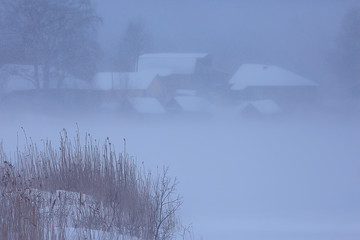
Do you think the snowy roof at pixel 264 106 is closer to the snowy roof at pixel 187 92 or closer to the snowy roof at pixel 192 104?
the snowy roof at pixel 192 104

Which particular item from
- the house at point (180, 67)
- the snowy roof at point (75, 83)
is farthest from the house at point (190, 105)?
the snowy roof at point (75, 83)

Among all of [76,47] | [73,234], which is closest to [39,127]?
[76,47]

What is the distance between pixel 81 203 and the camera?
2.63 m

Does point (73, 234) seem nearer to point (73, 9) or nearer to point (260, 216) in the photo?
point (260, 216)

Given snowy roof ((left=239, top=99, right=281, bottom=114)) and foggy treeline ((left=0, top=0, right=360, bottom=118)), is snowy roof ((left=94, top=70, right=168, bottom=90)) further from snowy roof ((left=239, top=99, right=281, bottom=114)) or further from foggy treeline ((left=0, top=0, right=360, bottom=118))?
snowy roof ((left=239, top=99, right=281, bottom=114))

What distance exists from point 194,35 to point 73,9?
1388 millimetres

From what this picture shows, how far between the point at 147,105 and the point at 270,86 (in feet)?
4.47

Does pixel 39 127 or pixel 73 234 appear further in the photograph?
pixel 39 127

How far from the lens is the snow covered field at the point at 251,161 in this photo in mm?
4469

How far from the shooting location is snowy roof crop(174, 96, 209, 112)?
4.75 m

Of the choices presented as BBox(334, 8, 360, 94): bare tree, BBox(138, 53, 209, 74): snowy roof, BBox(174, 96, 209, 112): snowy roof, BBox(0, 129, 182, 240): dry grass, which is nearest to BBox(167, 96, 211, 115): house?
BBox(174, 96, 209, 112): snowy roof

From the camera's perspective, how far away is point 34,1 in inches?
189

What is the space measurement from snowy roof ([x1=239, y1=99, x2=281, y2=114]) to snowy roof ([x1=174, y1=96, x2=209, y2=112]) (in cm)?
41

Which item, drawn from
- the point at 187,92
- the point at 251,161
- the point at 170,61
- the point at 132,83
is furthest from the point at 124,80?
the point at 251,161
